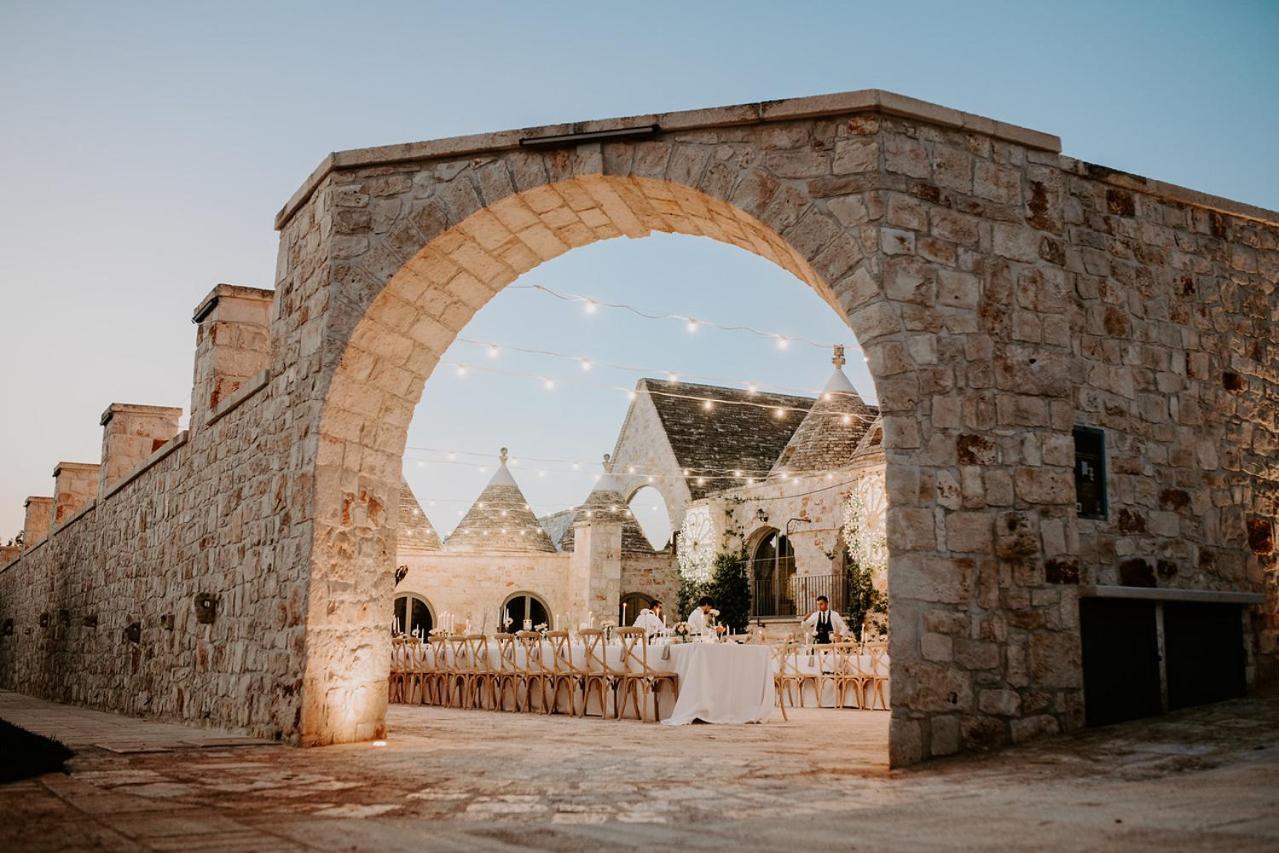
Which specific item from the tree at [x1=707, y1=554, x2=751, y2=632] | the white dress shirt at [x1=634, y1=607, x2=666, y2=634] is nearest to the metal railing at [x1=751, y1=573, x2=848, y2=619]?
the tree at [x1=707, y1=554, x2=751, y2=632]

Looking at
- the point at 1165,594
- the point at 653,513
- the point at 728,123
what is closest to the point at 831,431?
the point at 653,513

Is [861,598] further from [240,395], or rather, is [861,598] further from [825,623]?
[240,395]

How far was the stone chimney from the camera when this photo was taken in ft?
26.5

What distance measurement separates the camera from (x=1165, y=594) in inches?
202

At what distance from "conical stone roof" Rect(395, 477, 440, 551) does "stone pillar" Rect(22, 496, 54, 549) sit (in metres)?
6.37

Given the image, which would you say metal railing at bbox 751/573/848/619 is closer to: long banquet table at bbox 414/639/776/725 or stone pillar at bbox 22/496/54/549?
long banquet table at bbox 414/639/776/725

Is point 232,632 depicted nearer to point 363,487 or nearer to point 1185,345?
point 363,487

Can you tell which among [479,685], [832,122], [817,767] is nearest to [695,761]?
[817,767]

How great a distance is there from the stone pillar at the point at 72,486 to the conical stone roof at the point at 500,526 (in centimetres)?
626

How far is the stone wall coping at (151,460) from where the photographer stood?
8634 millimetres

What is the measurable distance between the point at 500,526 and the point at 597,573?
2.24 metres

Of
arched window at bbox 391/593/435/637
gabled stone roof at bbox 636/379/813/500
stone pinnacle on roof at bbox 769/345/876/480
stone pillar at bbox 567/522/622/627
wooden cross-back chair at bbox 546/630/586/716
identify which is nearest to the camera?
wooden cross-back chair at bbox 546/630/586/716

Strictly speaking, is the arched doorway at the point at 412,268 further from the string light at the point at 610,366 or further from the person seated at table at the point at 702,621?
the string light at the point at 610,366

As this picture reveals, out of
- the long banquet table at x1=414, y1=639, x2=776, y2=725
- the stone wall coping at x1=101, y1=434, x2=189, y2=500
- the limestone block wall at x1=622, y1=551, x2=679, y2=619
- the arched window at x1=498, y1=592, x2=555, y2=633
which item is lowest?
the long banquet table at x1=414, y1=639, x2=776, y2=725
